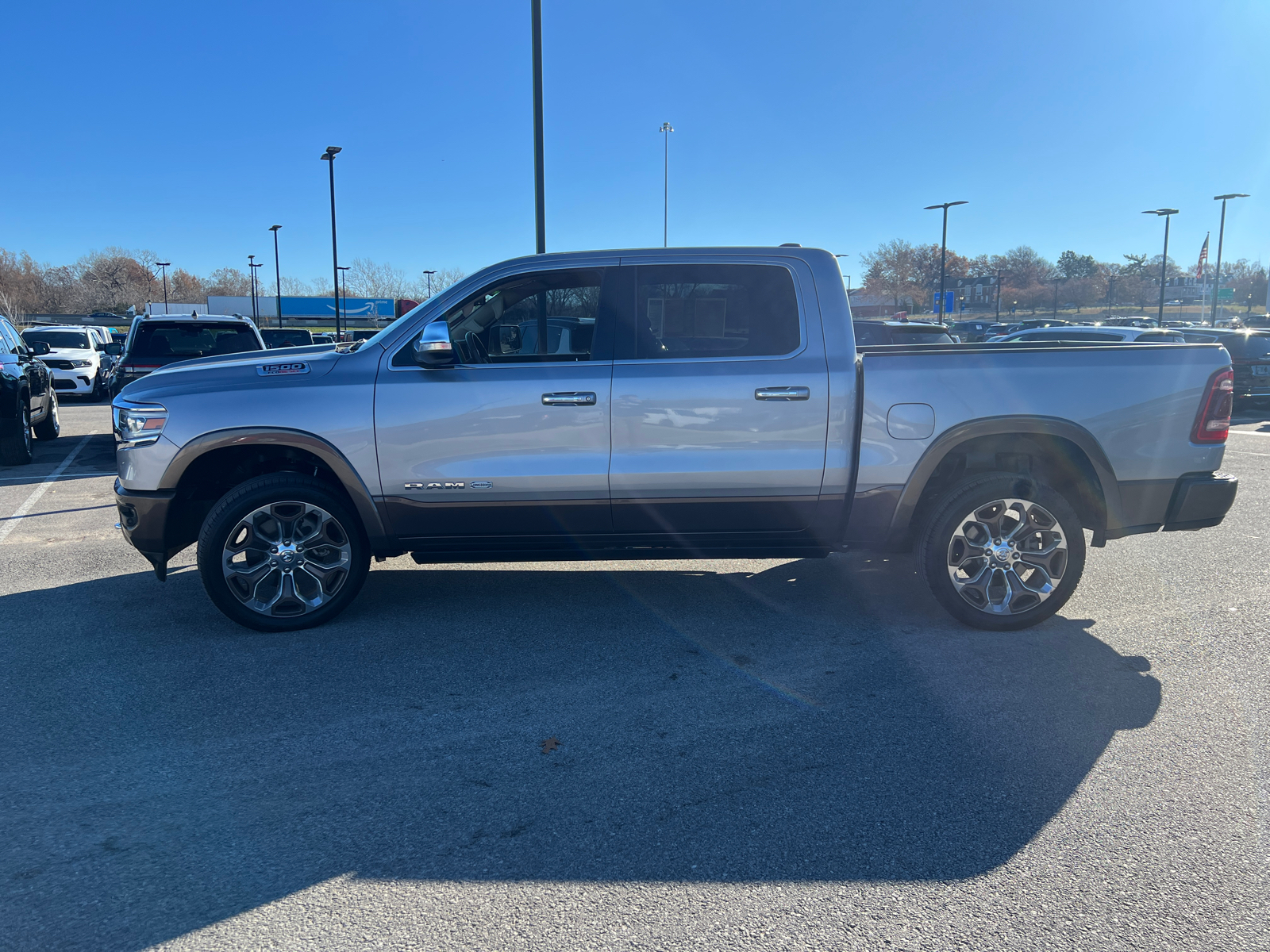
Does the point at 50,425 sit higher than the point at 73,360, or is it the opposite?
the point at 73,360

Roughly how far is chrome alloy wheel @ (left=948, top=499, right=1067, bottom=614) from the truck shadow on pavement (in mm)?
246

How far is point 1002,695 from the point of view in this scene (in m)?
4.19

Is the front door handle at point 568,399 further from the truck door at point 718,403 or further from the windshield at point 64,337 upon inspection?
the windshield at point 64,337

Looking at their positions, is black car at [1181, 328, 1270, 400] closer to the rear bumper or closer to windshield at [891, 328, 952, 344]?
windshield at [891, 328, 952, 344]

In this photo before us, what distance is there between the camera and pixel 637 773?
3453 mm

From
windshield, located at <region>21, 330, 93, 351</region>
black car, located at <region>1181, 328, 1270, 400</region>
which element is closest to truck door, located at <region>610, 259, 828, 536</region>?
black car, located at <region>1181, 328, 1270, 400</region>

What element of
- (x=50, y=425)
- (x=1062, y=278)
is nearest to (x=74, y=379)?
(x=50, y=425)

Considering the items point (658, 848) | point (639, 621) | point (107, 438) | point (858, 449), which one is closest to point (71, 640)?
point (639, 621)

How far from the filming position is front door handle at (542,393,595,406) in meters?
4.80

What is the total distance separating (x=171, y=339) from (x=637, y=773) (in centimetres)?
1117

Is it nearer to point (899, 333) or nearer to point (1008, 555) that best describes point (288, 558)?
point (1008, 555)

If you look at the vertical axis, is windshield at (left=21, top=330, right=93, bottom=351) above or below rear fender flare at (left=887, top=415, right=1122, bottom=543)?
above

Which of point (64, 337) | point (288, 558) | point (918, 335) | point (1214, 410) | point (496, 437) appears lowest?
point (288, 558)

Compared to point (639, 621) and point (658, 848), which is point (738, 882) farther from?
point (639, 621)
